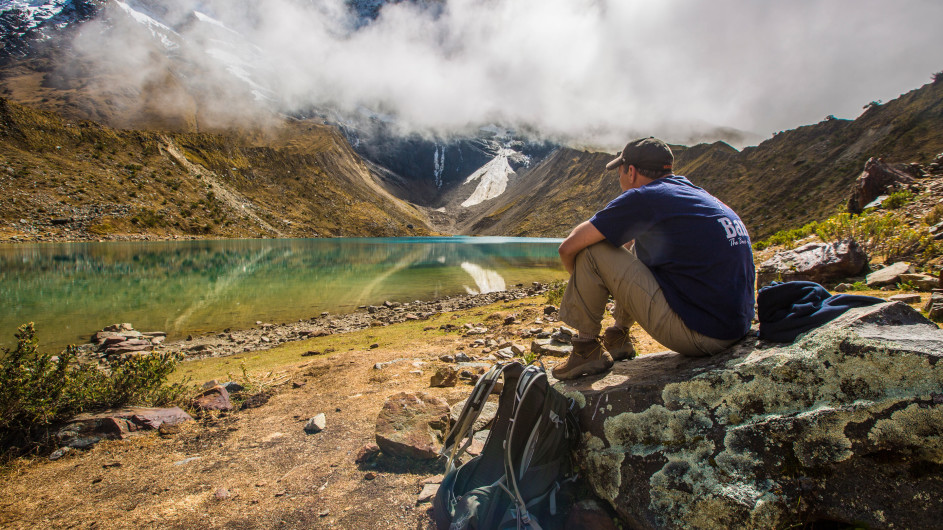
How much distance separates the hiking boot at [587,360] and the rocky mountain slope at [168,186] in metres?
72.4

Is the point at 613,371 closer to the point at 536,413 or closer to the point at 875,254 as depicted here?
the point at 536,413

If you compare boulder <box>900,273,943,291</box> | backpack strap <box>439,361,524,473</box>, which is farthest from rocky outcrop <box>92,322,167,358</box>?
boulder <box>900,273,943,291</box>

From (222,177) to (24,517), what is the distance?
124 m

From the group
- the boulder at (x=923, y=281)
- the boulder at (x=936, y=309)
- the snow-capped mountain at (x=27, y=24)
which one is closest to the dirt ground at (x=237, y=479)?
the boulder at (x=936, y=309)

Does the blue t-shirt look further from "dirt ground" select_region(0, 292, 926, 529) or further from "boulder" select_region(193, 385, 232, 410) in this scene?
"boulder" select_region(193, 385, 232, 410)

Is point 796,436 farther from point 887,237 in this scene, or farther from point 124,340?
point 124,340

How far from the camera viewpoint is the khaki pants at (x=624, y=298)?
3035 millimetres

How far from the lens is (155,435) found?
4.80 meters

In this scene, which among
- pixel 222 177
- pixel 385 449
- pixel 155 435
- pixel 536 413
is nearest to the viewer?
pixel 536 413

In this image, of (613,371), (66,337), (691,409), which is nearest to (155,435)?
(613,371)

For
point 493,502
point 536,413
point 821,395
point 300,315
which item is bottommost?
point 300,315

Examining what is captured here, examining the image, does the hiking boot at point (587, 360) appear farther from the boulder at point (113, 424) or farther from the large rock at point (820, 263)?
the large rock at point (820, 263)

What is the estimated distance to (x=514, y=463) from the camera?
2.97m

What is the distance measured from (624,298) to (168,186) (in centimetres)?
10053
